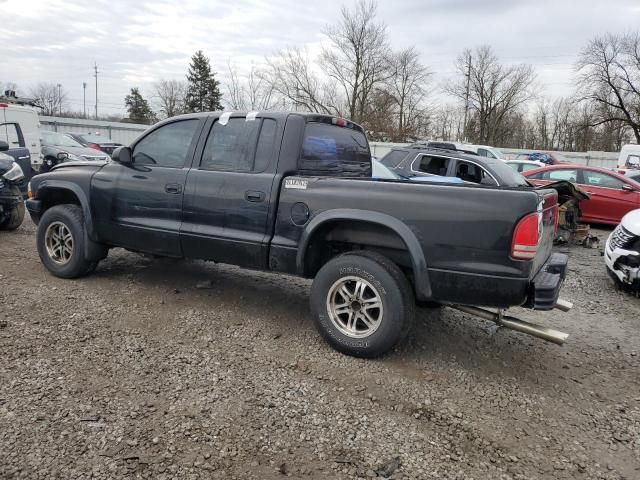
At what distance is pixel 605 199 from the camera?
35.2 ft

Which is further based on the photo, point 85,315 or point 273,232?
point 85,315

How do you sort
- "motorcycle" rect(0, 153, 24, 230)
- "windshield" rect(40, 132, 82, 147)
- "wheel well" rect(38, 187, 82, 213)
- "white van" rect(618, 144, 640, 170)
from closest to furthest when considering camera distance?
"wheel well" rect(38, 187, 82, 213) < "motorcycle" rect(0, 153, 24, 230) < "windshield" rect(40, 132, 82, 147) < "white van" rect(618, 144, 640, 170)

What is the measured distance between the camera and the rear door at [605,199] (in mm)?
10555

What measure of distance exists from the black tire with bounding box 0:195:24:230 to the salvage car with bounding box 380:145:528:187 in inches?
248

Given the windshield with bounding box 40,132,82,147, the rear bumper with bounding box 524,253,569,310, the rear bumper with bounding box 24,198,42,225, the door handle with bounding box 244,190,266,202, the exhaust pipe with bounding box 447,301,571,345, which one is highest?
the windshield with bounding box 40,132,82,147

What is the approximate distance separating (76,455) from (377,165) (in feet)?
19.1

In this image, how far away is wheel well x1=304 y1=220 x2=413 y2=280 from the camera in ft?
12.0

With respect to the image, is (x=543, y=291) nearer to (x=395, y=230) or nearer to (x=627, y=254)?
(x=395, y=230)

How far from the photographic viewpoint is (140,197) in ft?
15.2

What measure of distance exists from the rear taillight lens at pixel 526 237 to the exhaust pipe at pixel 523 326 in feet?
1.97

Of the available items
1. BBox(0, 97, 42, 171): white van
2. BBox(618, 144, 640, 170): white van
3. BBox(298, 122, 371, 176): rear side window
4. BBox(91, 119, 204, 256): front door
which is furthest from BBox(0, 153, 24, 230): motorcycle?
BBox(618, 144, 640, 170): white van

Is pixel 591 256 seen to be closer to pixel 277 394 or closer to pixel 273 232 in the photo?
pixel 273 232

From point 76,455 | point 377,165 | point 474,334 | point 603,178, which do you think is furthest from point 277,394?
point 603,178

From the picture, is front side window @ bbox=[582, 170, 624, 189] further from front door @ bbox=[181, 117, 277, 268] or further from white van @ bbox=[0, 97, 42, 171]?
white van @ bbox=[0, 97, 42, 171]
